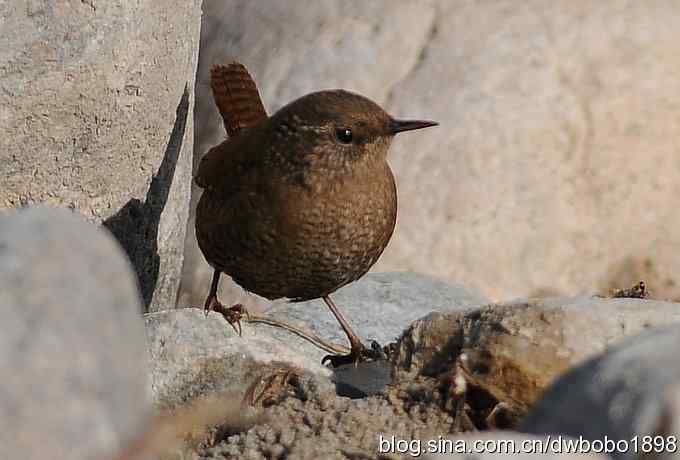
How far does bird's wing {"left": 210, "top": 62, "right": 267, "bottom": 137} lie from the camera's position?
5270 millimetres

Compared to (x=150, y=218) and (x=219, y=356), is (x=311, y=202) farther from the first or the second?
(x=150, y=218)

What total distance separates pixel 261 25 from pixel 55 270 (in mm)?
5206

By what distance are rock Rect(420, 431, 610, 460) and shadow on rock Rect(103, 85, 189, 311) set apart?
2.85 metres

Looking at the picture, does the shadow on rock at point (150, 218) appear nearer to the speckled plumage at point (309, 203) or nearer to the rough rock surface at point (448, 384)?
the speckled plumage at point (309, 203)

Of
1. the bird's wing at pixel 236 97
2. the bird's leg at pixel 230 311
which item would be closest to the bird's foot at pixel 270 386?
the bird's leg at pixel 230 311

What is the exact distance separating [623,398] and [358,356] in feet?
8.43

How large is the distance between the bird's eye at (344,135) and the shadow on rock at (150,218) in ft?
2.70

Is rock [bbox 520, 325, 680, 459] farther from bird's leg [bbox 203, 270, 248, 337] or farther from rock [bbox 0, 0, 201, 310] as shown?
rock [bbox 0, 0, 201, 310]

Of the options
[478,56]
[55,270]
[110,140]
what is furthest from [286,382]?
[478,56]

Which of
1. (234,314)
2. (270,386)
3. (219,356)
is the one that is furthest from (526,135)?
(270,386)

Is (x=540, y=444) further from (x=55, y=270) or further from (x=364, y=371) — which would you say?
(x=364, y=371)

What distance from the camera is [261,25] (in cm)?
697

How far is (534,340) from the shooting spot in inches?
126

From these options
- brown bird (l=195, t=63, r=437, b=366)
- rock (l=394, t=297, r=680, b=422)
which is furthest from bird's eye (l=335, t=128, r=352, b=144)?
rock (l=394, t=297, r=680, b=422)
